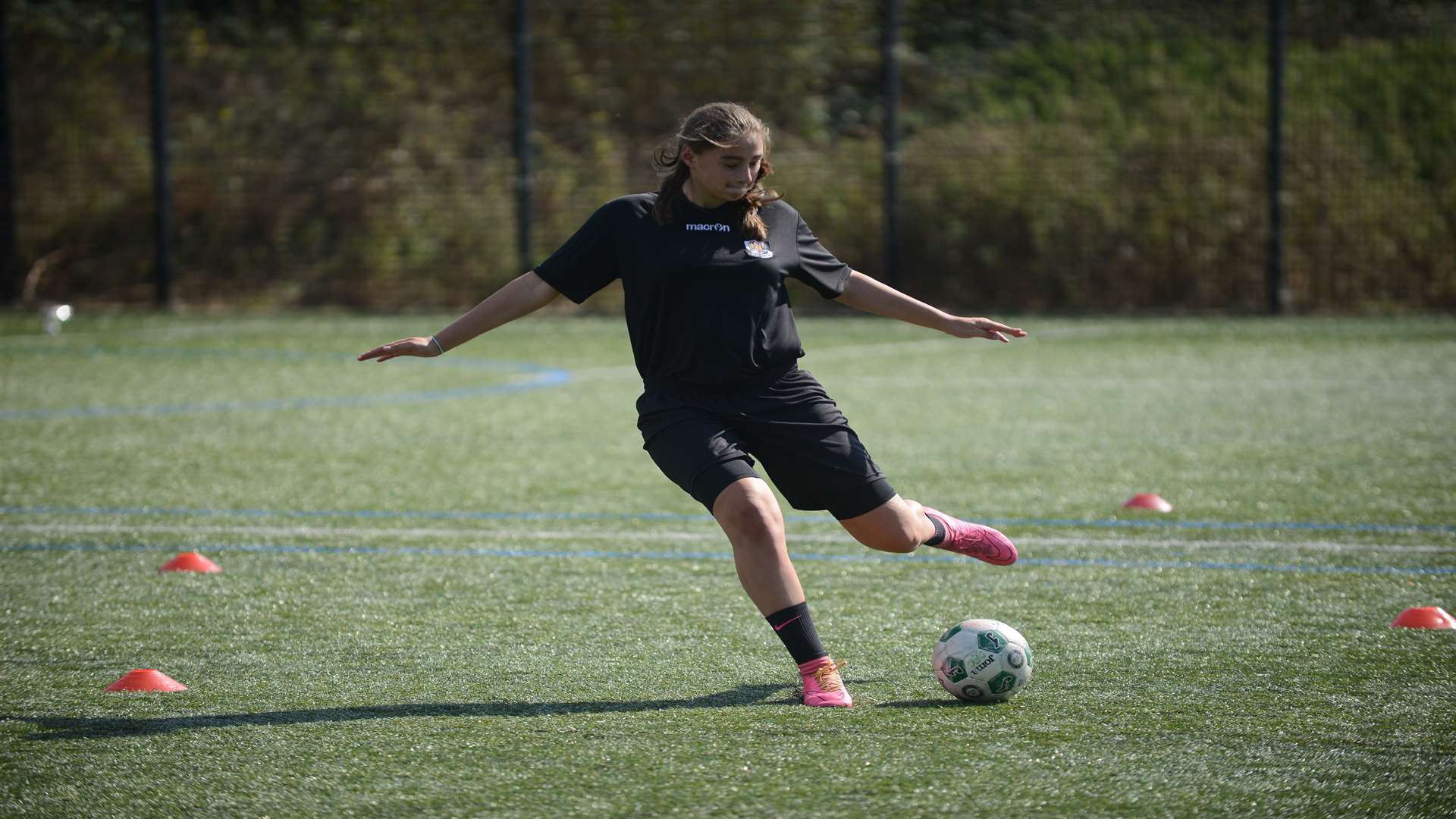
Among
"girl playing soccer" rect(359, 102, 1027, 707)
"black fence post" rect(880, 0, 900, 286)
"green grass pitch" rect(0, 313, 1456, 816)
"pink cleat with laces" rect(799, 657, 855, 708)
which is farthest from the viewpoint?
"black fence post" rect(880, 0, 900, 286)

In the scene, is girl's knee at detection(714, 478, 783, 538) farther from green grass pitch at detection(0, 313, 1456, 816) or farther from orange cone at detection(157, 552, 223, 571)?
orange cone at detection(157, 552, 223, 571)

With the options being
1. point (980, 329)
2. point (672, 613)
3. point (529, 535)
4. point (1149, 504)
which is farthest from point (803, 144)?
point (980, 329)

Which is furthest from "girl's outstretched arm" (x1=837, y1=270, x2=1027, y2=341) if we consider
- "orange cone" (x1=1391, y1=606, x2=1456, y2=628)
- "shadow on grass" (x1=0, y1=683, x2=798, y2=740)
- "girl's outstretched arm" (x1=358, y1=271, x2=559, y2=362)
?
"orange cone" (x1=1391, y1=606, x2=1456, y2=628)

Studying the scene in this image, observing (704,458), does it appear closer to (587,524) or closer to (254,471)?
(587,524)

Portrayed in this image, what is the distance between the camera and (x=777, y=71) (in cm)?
2078

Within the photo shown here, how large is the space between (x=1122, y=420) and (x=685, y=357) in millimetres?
6085

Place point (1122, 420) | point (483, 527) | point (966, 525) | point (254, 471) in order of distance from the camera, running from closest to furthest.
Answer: point (966, 525) → point (483, 527) → point (254, 471) → point (1122, 420)

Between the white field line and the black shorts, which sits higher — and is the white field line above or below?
below

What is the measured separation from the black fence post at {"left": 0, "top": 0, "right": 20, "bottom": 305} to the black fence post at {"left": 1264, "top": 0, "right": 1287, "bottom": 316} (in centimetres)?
1384

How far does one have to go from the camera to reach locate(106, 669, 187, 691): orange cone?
4.48 m

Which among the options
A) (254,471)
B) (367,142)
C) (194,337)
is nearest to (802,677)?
(254,471)

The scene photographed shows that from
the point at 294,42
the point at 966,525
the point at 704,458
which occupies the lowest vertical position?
the point at 966,525

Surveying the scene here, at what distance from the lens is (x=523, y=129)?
60.3 feet

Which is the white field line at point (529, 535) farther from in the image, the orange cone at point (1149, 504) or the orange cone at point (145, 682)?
the orange cone at point (145, 682)
